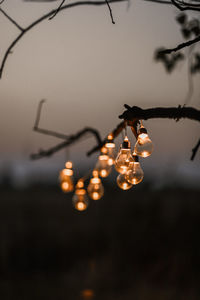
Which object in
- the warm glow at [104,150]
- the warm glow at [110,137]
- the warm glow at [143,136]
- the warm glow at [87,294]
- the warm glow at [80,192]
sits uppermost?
the warm glow at [110,137]

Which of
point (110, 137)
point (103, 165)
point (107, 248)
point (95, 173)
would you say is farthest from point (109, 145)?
point (107, 248)

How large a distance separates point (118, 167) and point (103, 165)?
50 cm

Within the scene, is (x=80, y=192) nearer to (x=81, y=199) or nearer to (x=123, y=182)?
(x=81, y=199)

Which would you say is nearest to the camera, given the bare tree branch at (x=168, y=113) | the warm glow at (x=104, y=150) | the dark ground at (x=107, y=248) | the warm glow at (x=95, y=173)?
the bare tree branch at (x=168, y=113)

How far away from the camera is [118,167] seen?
157 centimetres

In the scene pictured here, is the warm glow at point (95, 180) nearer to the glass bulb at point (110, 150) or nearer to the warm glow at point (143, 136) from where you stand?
the glass bulb at point (110, 150)

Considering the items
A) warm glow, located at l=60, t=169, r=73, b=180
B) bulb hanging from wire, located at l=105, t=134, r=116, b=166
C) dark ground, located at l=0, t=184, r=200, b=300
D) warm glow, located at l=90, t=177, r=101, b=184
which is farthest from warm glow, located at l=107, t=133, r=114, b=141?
dark ground, located at l=0, t=184, r=200, b=300

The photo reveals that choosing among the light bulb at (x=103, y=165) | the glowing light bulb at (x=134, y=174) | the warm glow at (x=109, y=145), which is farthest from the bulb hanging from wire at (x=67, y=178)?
the glowing light bulb at (x=134, y=174)

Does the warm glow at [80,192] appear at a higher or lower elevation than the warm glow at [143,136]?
lower

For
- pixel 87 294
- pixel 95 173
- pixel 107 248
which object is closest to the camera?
pixel 95 173

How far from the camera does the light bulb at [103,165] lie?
2.04 meters

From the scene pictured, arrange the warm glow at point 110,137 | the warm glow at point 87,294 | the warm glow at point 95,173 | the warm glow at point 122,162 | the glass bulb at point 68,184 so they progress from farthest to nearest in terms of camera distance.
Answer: the warm glow at point 87,294, the glass bulb at point 68,184, the warm glow at point 95,173, the warm glow at point 110,137, the warm glow at point 122,162

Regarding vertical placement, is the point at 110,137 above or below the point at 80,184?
above

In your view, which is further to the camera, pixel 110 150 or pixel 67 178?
pixel 67 178
